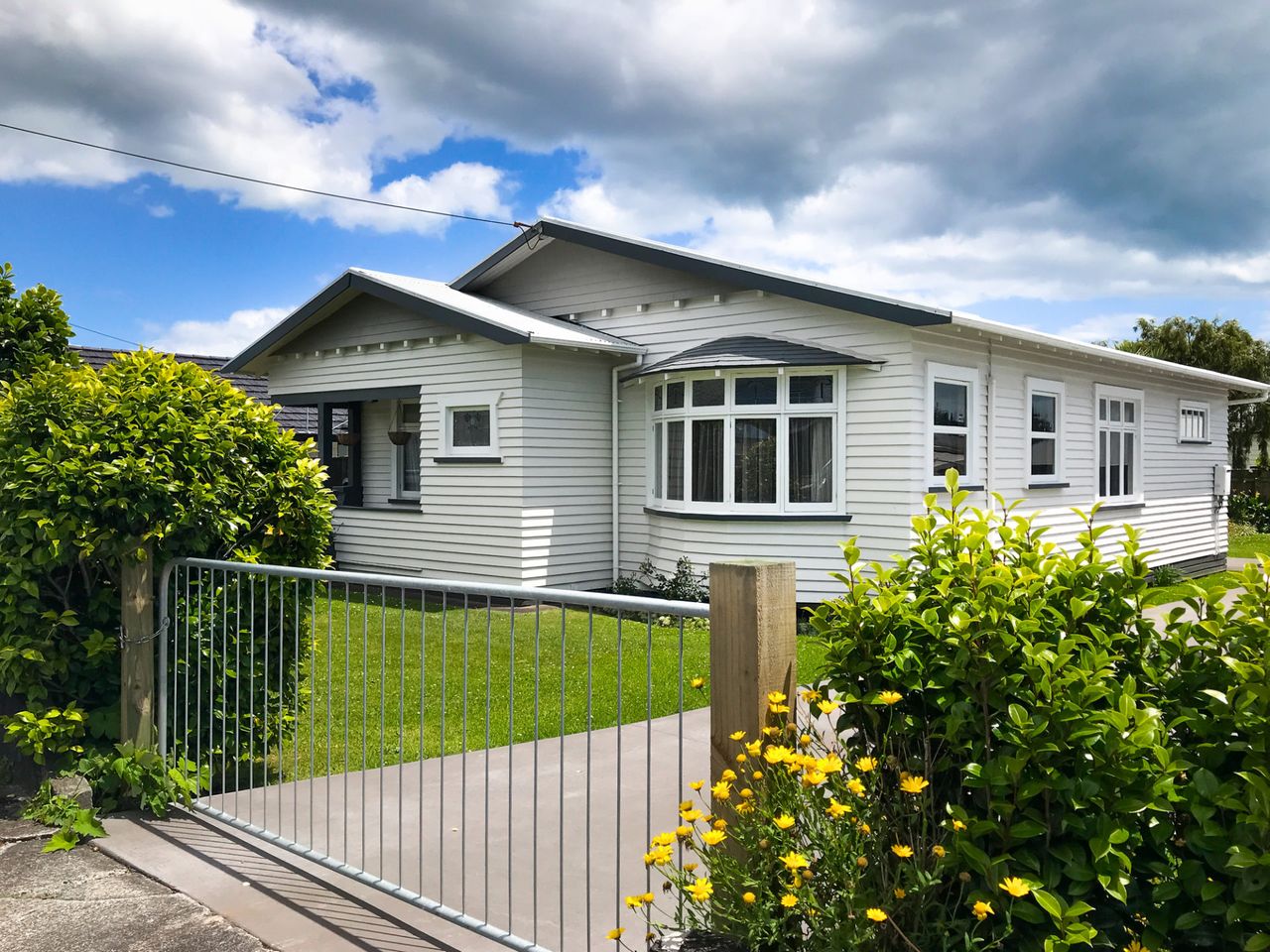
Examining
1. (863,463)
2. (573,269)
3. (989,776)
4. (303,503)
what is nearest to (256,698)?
(303,503)

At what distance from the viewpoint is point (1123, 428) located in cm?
1552

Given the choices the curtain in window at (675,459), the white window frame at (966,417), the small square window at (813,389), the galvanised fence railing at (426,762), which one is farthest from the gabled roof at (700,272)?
the galvanised fence railing at (426,762)

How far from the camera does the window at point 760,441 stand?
1128cm

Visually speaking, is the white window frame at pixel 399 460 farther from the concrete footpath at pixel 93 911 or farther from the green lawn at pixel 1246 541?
the green lawn at pixel 1246 541

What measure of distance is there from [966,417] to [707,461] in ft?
10.7

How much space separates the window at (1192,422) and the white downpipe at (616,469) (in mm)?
11422

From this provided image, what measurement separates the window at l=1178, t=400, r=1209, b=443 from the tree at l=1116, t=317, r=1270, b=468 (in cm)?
1380

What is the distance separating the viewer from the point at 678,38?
1102 centimetres

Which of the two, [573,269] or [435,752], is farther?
[573,269]

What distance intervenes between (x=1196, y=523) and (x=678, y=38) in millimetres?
14178

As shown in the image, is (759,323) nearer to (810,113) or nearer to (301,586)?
(810,113)

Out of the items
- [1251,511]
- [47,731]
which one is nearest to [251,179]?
[47,731]

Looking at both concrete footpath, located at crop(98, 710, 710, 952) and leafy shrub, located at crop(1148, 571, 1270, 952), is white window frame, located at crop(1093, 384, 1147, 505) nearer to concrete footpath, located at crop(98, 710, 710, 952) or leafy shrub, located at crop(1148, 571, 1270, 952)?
concrete footpath, located at crop(98, 710, 710, 952)

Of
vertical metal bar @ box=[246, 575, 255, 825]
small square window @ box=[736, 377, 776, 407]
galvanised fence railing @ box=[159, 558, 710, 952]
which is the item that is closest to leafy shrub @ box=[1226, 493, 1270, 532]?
small square window @ box=[736, 377, 776, 407]
